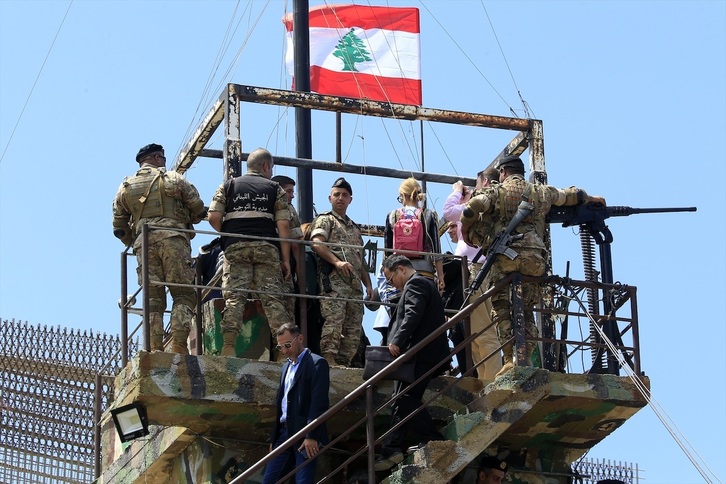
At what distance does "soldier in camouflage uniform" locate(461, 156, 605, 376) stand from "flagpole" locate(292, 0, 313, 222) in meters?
4.51

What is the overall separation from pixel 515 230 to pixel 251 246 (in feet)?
7.87

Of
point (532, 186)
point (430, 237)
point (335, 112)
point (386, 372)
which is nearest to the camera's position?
point (386, 372)

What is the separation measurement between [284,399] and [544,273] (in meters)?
2.62

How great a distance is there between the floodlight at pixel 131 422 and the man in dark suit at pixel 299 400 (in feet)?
3.92

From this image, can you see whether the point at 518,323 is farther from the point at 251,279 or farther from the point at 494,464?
the point at 251,279

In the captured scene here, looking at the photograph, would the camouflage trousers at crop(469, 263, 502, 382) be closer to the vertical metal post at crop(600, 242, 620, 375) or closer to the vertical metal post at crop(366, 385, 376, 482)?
the vertical metal post at crop(600, 242, 620, 375)

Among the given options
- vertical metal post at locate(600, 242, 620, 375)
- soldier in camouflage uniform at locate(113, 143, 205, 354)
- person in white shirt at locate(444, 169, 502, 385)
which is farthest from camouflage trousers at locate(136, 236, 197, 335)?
vertical metal post at locate(600, 242, 620, 375)

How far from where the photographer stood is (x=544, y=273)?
14.1m

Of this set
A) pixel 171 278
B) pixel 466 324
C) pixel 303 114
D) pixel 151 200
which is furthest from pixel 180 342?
pixel 303 114

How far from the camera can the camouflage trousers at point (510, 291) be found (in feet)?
46.0

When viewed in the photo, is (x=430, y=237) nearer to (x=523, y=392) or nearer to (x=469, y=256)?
(x=469, y=256)

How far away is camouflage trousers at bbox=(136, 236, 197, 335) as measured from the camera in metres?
14.2

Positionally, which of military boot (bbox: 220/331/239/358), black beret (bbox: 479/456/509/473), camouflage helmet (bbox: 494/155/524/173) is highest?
camouflage helmet (bbox: 494/155/524/173)

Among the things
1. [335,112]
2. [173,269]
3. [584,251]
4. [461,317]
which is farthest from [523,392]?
[335,112]
